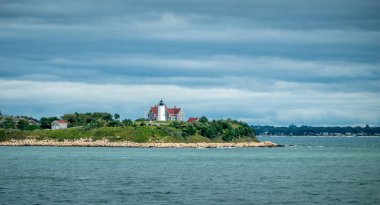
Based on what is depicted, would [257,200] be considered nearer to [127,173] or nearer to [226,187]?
[226,187]

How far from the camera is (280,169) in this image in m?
101

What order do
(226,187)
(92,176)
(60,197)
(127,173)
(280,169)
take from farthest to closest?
(280,169)
(127,173)
(92,176)
(226,187)
(60,197)

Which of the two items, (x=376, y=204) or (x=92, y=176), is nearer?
(x=376, y=204)

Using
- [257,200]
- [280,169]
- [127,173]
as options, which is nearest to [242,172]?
[280,169]

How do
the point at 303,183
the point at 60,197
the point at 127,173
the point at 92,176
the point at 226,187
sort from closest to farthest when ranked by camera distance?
the point at 60,197 < the point at 226,187 < the point at 303,183 < the point at 92,176 < the point at 127,173

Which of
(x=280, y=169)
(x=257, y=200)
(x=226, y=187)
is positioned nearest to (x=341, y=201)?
(x=257, y=200)

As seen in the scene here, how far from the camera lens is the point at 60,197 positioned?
61.6 metres

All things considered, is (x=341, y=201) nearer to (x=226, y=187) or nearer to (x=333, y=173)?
(x=226, y=187)

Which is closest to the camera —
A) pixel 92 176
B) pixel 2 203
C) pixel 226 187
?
pixel 2 203

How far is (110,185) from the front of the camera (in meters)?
73.1

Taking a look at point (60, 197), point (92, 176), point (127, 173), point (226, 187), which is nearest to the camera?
point (60, 197)

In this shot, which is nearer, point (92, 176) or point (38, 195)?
point (38, 195)

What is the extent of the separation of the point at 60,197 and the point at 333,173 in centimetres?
4330

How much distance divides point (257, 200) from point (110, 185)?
18930 millimetres
